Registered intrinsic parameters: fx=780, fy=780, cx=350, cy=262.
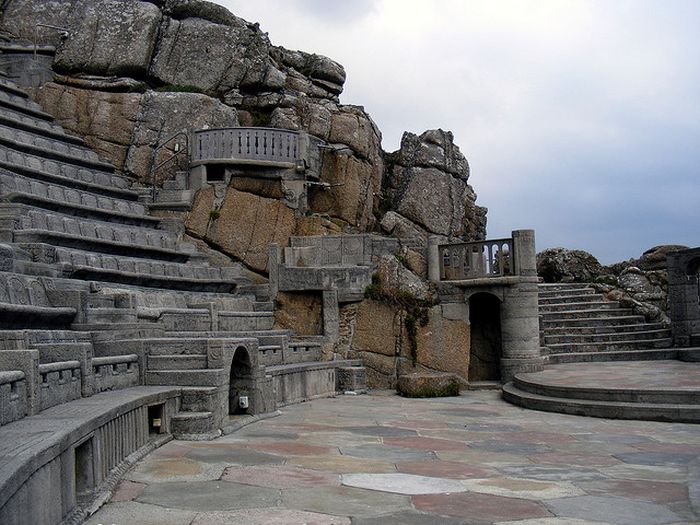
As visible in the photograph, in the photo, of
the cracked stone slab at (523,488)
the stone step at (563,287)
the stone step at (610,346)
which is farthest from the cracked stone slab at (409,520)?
the stone step at (563,287)

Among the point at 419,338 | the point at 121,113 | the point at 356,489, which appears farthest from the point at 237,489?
the point at 121,113

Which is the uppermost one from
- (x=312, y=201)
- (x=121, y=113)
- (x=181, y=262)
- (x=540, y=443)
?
(x=121, y=113)

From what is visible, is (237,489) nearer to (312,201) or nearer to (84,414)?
(84,414)

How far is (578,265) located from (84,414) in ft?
77.1

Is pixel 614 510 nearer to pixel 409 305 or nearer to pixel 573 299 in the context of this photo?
pixel 409 305

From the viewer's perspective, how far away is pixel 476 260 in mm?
18641

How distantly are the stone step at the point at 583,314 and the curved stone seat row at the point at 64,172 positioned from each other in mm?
12792

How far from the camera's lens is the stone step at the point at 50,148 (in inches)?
856

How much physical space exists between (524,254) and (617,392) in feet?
18.3

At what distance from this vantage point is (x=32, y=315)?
10688 millimetres

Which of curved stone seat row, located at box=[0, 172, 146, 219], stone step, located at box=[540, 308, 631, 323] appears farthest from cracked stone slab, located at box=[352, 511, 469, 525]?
stone step, located at box=[540, 308, 631, 323]

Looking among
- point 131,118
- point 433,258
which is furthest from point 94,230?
point 433,258

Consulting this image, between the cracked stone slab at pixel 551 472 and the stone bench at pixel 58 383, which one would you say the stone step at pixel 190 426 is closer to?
the stone bench at pixel 58 383

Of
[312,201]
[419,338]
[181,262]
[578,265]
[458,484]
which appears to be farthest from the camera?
[578,265]
